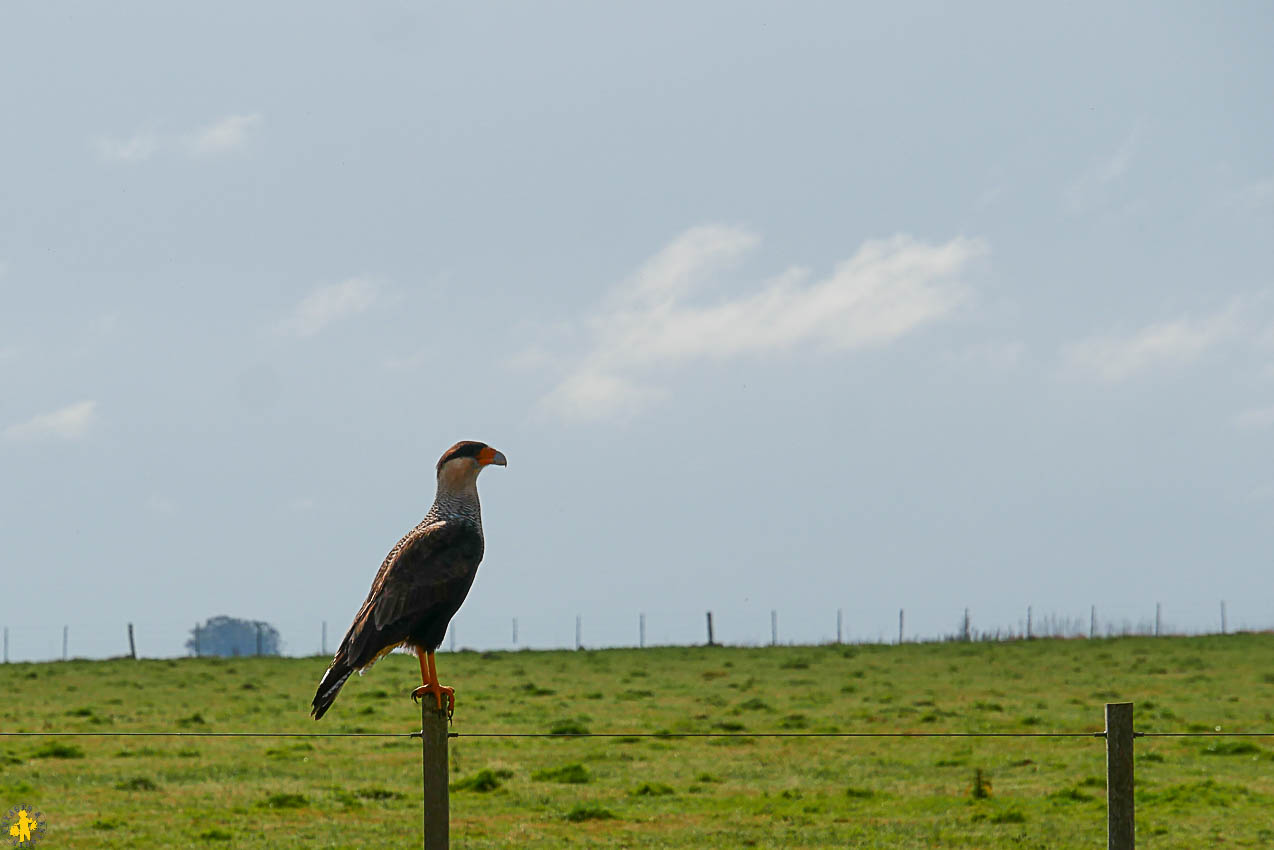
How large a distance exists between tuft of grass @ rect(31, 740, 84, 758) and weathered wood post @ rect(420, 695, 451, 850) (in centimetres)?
2389

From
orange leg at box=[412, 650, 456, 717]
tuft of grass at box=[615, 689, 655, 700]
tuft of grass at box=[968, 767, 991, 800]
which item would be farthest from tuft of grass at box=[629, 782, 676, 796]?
orange leg at box=[412, 650, 456, 717]

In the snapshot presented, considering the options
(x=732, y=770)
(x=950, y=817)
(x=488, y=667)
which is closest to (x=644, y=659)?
(x=488, y=667)

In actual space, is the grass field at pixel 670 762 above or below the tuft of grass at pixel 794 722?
below

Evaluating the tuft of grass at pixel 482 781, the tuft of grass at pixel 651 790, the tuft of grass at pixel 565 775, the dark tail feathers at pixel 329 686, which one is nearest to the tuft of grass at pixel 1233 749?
the tuft of grass at pixel 651 790

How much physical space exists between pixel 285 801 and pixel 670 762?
760 cm

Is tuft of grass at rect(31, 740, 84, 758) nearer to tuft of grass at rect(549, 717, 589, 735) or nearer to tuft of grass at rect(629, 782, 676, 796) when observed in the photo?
tuft of grass at rect(549, 717, 589, 735)

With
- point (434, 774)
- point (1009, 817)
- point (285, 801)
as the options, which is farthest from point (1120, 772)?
point (285, 801)

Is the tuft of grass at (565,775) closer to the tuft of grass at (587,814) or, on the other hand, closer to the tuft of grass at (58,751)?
the tuft of grass at (587,814)

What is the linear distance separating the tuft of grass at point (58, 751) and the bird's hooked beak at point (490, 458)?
2403 centimetres

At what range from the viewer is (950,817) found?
2253cm

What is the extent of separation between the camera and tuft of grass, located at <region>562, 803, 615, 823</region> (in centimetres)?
2275

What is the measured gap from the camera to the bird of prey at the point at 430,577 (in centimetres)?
844

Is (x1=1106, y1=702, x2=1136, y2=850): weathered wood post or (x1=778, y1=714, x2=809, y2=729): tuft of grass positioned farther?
(x1=778, y1=714, x2=809, y2=729): tuft of grass

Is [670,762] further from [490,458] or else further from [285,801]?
[490,458]
